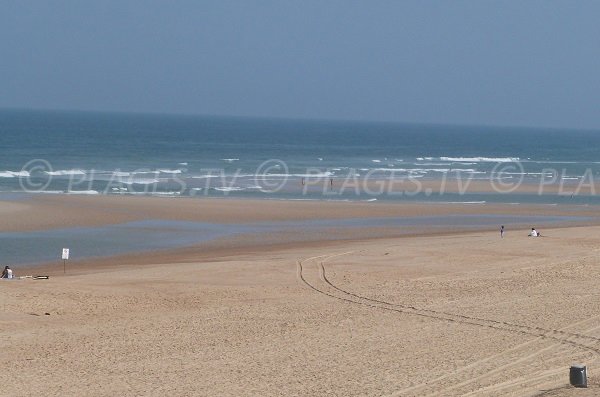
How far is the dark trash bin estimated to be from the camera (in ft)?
45.8

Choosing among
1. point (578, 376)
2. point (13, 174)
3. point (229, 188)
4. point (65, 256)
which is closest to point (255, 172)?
point (229, 188)

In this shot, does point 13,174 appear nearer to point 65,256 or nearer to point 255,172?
point 255,172

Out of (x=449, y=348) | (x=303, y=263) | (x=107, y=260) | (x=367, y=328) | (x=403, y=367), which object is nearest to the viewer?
(x=403, y=367)

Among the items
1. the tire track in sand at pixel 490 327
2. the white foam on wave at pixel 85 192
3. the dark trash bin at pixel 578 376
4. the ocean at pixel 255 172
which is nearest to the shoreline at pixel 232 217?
the white foam on wave at pixel 85 192

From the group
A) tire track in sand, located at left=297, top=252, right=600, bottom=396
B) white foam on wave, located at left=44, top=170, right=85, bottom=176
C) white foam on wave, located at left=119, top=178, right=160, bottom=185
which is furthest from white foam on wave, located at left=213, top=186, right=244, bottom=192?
tire track in sand, located at left=297, top=252, right=600, bottom=396

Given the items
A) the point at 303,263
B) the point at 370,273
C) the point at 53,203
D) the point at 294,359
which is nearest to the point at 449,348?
the point at 294,359

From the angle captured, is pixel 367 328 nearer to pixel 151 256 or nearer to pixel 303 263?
pixel 303 263

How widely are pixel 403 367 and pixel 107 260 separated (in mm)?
16895

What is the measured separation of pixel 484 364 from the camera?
1634cm

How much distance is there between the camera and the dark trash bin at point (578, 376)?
45.8 feet
